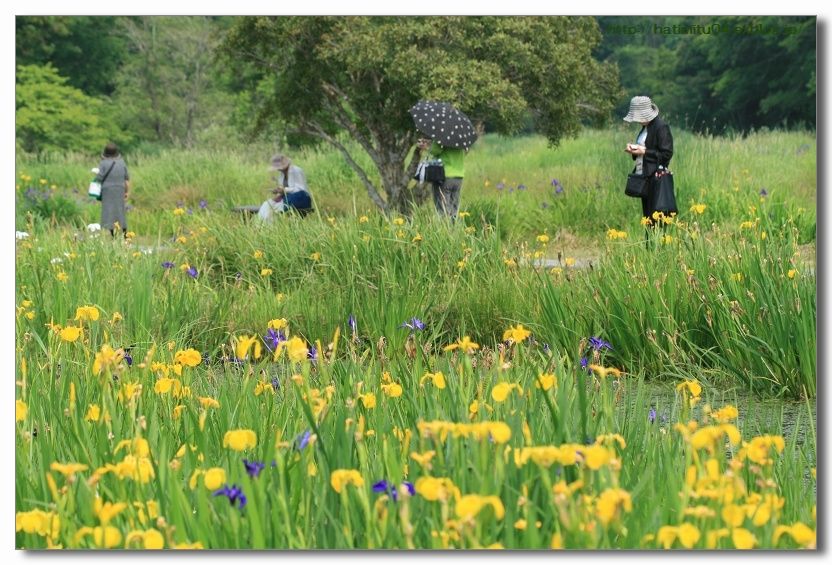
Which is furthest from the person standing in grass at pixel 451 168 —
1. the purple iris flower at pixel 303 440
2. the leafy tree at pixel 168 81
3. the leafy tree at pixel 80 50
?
the leafy tree at pixel 80 50

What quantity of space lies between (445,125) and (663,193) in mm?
2894

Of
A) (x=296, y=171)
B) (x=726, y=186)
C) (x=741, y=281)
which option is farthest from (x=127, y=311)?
(x=726, y=186)

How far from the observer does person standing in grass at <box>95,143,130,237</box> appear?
445 inches

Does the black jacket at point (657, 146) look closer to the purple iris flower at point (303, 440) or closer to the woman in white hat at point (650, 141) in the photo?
the woman in white hat at point (650, 141)

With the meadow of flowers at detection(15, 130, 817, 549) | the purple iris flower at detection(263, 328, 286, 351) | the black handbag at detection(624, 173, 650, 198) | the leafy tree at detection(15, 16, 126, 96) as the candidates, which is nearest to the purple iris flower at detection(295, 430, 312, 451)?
the meadow of flowers at detection(15, 130, 817, 549)

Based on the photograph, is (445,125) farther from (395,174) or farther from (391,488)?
(391,488)

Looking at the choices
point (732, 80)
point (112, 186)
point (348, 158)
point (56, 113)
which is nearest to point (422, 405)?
point (112, 186)

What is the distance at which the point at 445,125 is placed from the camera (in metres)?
10.3

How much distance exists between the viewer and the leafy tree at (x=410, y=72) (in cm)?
1148

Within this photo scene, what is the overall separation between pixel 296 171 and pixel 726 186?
4505mm

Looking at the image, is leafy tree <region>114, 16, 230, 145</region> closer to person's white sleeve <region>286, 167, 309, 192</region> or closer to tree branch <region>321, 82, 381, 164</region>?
tree branch <region>321, 82, 381, 164</region>

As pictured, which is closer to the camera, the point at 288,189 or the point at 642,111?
the point at 642,111

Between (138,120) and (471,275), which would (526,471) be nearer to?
(471,275)

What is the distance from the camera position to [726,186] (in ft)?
36.3
